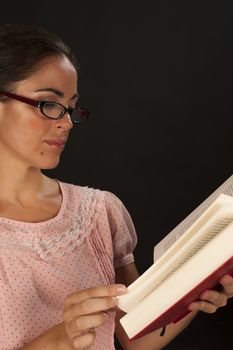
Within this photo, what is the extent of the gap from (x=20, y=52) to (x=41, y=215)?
34 cm

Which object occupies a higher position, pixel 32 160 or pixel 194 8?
pixel 194 8

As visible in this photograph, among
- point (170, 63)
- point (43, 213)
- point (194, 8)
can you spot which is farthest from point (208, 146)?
point (43, 213)

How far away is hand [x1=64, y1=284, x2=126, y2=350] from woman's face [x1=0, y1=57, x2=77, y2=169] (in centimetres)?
40

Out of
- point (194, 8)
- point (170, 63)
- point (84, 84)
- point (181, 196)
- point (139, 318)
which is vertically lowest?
point (181, 196)

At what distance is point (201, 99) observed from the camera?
2.23 meters

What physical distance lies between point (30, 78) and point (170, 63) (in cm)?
125

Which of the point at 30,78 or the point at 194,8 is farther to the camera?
the point at 194,8

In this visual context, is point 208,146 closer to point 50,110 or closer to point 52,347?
point 50,110

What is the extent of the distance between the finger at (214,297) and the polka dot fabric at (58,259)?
12.2 inches

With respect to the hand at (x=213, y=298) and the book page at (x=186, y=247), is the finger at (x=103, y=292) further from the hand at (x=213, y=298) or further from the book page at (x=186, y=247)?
the hand at (x=213, y=298)

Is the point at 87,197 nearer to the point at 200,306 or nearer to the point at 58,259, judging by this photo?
the point at 58,259

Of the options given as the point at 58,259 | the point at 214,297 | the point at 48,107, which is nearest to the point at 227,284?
the point at 214,297

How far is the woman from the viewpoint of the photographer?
1.01 metres

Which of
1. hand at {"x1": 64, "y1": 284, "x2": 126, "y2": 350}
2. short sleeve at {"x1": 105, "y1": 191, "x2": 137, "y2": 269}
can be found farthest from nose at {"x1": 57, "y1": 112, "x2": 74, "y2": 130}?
hand at {"x1": 64, "y1": 284, "x2": 126, "y2": 350}
